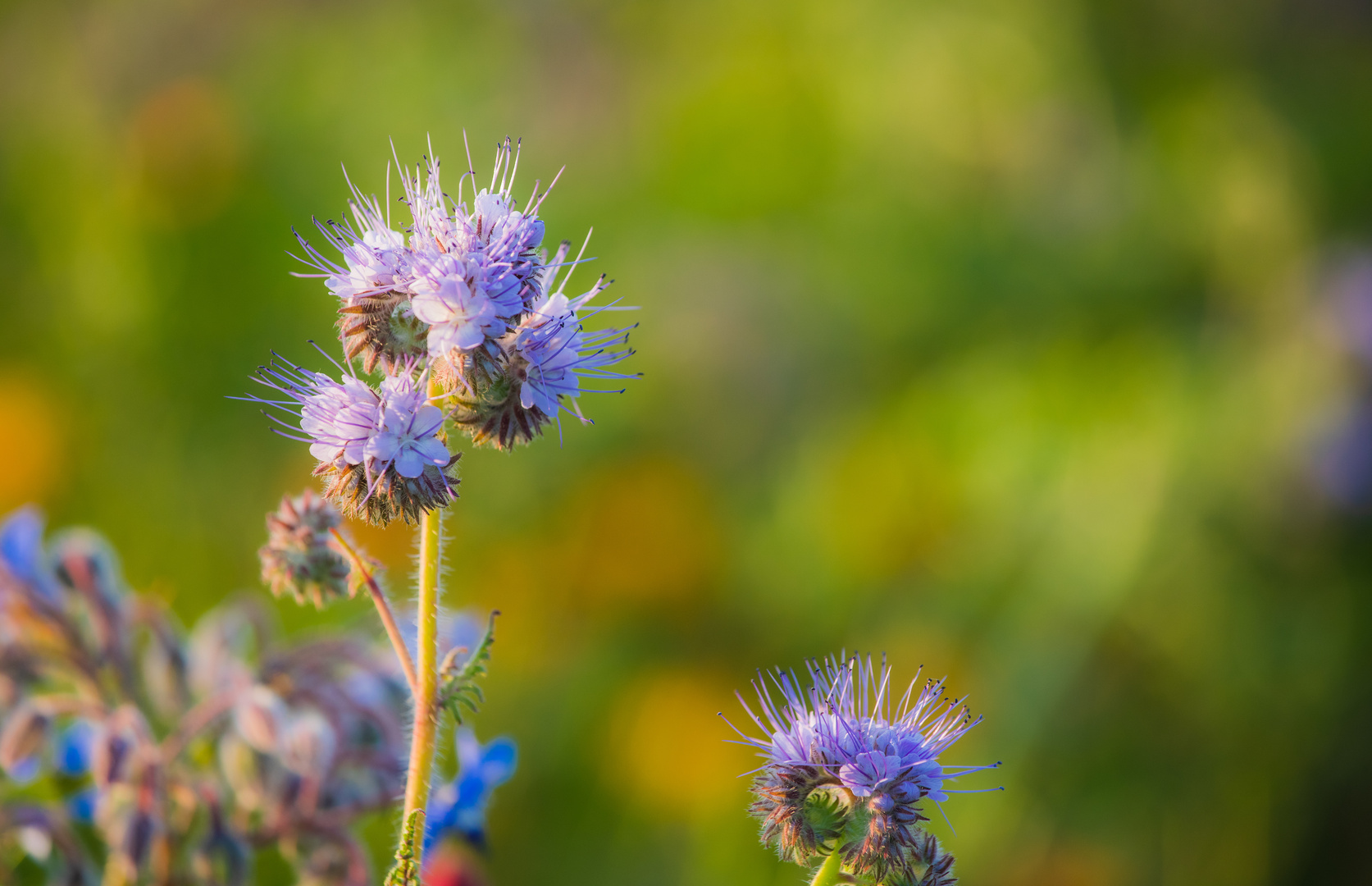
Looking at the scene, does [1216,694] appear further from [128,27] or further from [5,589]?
[128,27]

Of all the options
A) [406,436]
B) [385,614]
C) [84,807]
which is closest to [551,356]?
[406,436]

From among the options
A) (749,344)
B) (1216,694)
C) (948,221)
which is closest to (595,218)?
(749,344)

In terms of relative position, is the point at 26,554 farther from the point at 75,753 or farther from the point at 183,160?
the point at 183,160

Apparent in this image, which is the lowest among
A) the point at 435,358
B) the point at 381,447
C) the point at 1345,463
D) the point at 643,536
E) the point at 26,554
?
the point at 381,447

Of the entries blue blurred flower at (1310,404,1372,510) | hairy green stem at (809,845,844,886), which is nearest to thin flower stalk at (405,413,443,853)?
hairy green stem at (809,845,844,886)

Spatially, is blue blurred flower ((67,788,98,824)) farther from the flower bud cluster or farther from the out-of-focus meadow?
the out-of-focus meadow

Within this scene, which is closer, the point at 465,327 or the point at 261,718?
the point at 465,327
